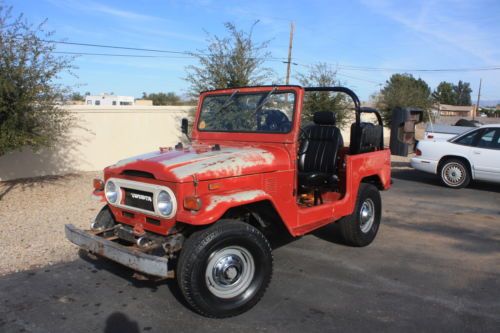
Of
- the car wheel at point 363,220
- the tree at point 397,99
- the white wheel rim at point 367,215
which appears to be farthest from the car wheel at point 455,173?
the tree at point 397,99

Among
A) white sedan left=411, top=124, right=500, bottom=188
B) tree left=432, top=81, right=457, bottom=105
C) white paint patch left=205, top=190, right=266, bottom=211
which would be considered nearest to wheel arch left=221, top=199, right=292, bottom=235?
white paint patch left=205, top=190, right=266, bottom=211

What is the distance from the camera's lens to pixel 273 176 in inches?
160

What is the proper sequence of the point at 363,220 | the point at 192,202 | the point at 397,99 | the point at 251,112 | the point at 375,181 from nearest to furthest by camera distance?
the point at 192,202 < the point at 251,112 < the point at 363,220 < the point at 375,181 < the point at 397,99

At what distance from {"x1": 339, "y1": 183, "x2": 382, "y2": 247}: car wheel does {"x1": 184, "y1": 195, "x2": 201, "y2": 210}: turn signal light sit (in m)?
2.46

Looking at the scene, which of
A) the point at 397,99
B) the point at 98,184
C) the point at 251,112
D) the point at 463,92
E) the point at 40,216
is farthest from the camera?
the point at 463,92

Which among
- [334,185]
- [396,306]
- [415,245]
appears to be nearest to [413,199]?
[415,245]

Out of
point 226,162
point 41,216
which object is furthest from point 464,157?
point 41,216

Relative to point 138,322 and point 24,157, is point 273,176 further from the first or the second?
point 24,157

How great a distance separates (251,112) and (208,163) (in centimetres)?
124

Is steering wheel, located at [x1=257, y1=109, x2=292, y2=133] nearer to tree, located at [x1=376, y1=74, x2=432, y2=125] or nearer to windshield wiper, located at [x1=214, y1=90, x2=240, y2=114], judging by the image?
windshield wiper, located at [x1=214, y1=90, x2=240, y2=114]

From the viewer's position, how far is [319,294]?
404 centimetres

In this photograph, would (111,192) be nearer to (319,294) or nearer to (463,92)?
(319,294)

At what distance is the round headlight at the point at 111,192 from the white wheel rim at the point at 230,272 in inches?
49.8

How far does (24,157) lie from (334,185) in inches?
315
